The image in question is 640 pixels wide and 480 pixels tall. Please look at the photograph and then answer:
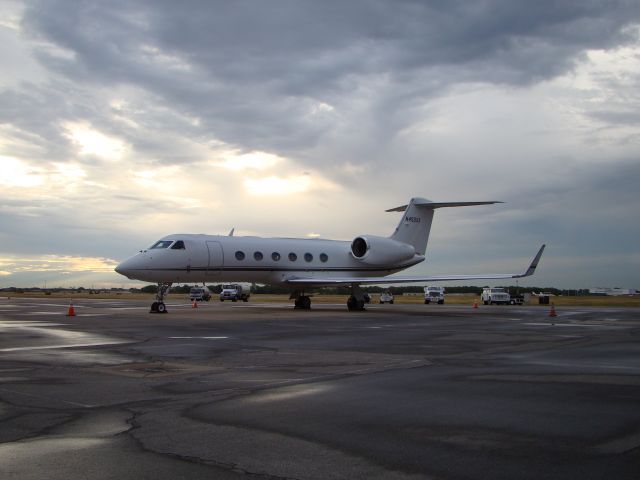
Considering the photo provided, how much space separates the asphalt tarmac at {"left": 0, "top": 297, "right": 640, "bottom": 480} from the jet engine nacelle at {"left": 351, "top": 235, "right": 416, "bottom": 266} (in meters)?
23.7

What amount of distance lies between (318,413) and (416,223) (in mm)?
32447

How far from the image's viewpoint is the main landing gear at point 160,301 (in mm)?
28141

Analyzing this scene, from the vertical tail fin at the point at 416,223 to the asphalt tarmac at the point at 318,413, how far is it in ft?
83.0

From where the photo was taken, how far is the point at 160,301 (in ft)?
93.7

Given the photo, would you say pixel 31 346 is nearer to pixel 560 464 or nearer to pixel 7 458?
pixel 7 458

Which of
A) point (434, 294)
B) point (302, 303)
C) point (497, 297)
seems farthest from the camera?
point (434, 294)

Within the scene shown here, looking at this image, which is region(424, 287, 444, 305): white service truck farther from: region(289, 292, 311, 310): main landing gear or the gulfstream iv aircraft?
region(289, 292, 311, 310): main landing gear

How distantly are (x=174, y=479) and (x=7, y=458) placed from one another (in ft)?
4.63

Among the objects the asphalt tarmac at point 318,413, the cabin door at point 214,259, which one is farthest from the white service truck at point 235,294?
the asphalt tarmac at point 318,413

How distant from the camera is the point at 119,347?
12836 millimetres

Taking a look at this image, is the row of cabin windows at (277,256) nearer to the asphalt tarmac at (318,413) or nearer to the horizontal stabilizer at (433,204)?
the horizontal stabilizer at (433,204)

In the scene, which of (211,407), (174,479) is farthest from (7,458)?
(211,407)

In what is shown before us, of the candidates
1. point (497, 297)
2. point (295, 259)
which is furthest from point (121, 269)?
point (497, 297)

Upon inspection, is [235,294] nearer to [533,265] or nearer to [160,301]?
[160,301]
